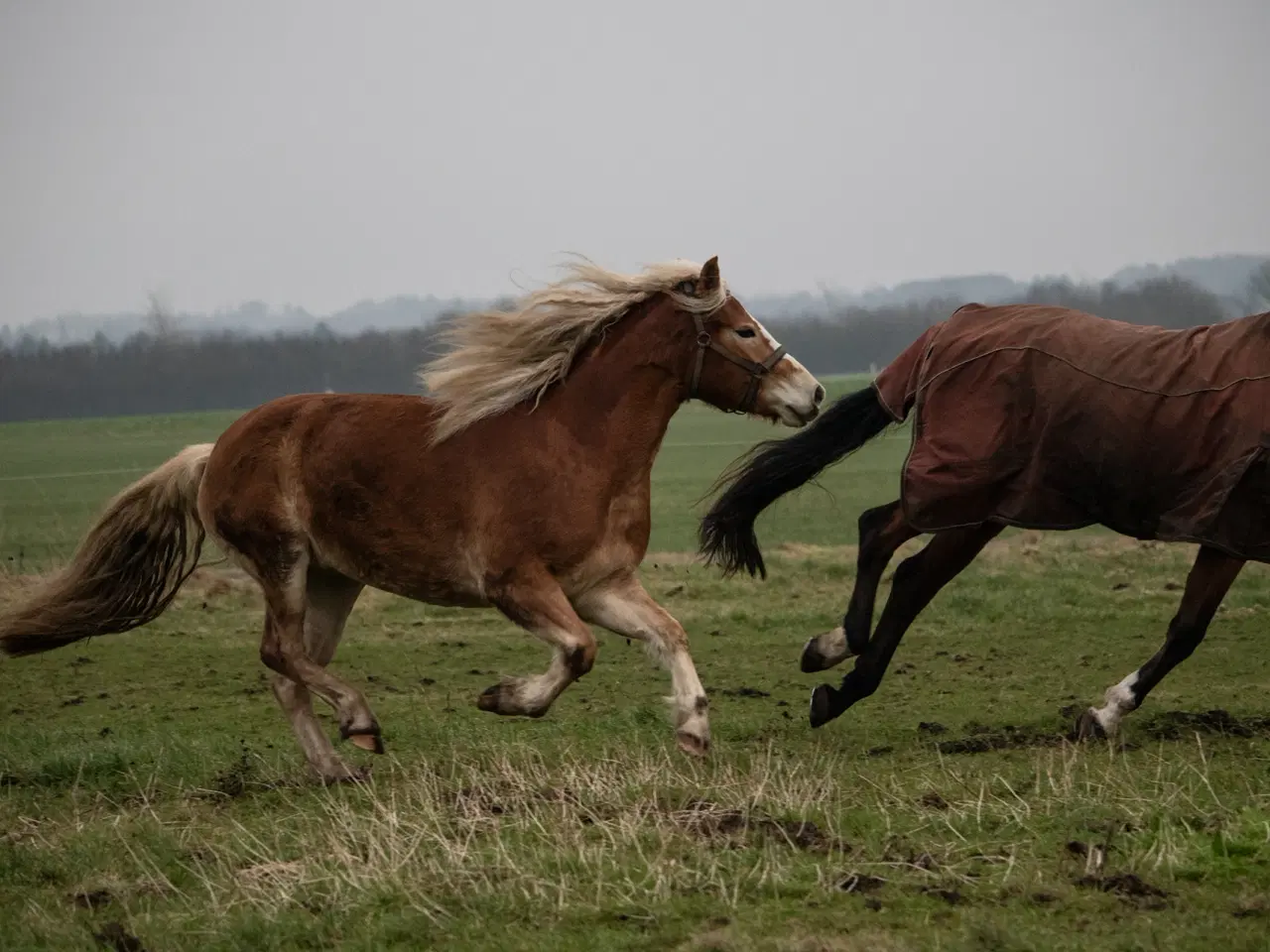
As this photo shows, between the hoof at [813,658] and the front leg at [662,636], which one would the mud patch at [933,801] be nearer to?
the front leg at [662,636]

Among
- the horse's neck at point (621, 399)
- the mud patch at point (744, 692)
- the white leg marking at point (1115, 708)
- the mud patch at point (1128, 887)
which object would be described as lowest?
the mud patch at point (744, 692)

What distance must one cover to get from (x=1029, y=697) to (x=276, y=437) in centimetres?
382

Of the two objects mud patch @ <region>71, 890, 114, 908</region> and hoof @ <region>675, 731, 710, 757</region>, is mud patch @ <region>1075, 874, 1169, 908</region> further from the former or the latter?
mud patch @ <region>71, 890, 114, 908</region>

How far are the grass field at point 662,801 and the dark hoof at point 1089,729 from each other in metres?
0.16

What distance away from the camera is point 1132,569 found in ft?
41.4

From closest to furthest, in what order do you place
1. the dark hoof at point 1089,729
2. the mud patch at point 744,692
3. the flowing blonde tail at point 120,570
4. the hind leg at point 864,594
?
the dark hoof at point 1089,729 < the hind leg at point 864,594 < the flowing blonde tail at point 120,570 < the mud patch at point 744,692

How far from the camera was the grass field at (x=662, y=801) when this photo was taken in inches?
165

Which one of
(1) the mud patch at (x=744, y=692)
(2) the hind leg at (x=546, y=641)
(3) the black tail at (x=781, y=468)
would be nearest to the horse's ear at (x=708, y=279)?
(3) the black tail at (x=781, y=468)

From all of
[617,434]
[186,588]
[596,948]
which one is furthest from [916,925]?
[186,588]

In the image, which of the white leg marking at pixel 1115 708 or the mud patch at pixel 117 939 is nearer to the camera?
the mud patch at pixel 117 939

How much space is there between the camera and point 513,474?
632 cm

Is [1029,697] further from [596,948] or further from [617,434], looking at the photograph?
[596,948]

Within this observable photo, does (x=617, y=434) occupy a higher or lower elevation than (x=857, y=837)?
higher

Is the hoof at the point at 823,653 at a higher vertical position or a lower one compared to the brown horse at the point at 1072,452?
lower
